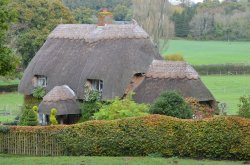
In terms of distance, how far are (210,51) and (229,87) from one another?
130 ft

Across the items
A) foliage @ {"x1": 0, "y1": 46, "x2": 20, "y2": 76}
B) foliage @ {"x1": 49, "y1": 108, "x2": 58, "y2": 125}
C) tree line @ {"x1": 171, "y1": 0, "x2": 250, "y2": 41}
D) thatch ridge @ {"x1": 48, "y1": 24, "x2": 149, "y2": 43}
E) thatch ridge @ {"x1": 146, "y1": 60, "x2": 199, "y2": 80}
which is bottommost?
foliage @ {"x1": 49, "y1": 108, "x2": 58, "y2": 125}

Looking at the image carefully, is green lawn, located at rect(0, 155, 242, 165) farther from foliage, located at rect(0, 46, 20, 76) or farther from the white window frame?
the white window frame

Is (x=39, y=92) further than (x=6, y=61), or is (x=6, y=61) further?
(x=39, y=92)

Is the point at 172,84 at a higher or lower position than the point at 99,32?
lower

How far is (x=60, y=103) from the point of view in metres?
34.2

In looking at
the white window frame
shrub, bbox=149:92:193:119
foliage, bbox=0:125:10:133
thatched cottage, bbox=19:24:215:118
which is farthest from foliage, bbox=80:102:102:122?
foliage, bbox=0:125:10:133

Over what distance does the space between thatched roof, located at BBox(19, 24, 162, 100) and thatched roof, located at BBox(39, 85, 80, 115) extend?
0.67 meters

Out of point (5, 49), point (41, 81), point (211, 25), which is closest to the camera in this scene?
point (5, 49)

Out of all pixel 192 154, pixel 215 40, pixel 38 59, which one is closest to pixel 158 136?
pixel 192 154

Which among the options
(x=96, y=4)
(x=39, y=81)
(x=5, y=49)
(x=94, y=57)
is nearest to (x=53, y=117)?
(x=94, y=57)

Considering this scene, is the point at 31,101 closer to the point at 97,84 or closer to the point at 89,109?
the point at 97,84

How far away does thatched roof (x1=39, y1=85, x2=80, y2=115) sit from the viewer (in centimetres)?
3403

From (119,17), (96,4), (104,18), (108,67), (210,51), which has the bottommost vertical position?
(108,67)

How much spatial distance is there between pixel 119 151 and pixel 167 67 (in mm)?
9388
